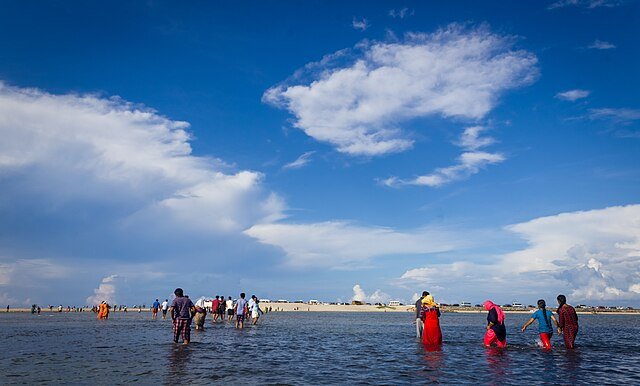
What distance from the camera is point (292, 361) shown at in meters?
16.3

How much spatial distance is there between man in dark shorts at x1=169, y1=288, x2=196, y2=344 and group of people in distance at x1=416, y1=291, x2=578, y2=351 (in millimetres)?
10727

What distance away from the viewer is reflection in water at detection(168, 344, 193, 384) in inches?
481

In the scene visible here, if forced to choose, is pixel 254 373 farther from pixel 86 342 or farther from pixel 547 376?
pixel 86 342

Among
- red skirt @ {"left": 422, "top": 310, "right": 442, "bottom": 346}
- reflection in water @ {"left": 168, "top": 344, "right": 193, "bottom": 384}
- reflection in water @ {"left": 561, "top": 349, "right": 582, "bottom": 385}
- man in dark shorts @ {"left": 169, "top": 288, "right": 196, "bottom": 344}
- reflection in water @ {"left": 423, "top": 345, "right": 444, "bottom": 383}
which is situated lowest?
reflection in water @ {"left": 561, "top": 349, "right": 582, "bottom": 385}

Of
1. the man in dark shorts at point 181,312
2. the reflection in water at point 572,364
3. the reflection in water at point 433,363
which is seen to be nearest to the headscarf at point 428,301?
the reflection in water at point 433,363

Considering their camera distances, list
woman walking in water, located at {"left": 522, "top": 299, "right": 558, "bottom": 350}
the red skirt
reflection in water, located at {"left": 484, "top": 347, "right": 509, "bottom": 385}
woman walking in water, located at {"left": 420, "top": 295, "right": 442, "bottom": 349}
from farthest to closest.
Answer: the red skirt
woman walking in water, located at {"left": 420, "top": 295, "right": 442, "bottom": 349}
woman walking in water, located at {"left": 522, "top": 299, "right": 558, "bottom": 350}
reflection in water, located at {"left": 484, "top": 347, "right": 509, "bottom": 385}

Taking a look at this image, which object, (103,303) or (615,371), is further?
(103,303)

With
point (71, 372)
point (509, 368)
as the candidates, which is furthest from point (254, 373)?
point (509, 368)

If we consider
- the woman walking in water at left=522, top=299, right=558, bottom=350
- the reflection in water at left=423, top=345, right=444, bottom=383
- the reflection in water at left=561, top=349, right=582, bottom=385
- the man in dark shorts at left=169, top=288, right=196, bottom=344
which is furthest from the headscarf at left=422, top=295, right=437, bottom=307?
the man in dark shorts at left=169, top=288, right=196, bottom=344

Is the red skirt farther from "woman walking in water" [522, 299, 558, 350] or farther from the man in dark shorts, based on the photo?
the man in dark shorts

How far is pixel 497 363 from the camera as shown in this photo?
53.4 feet

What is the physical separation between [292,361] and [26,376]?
7.97 m

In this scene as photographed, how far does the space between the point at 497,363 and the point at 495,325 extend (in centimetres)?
493

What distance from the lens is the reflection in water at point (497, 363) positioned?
13086mm
